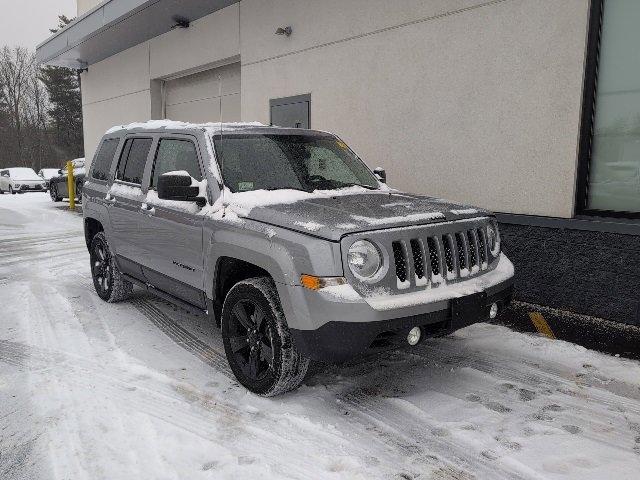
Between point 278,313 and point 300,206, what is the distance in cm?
76

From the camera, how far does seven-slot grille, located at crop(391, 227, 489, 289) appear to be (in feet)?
10.7

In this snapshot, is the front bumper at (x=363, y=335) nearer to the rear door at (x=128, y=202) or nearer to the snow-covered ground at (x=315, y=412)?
the snow-covered ground at (x=315, y=412)

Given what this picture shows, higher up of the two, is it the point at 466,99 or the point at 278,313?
the point at 466,99

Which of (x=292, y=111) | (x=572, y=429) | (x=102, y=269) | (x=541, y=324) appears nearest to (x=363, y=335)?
(x=572, y=429)

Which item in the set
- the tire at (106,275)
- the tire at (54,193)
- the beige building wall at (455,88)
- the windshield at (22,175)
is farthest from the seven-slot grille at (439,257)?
the windshield at (22,175)

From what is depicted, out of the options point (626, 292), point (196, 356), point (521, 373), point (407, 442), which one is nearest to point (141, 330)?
point (196, 356)

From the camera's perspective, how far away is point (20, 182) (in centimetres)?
2528

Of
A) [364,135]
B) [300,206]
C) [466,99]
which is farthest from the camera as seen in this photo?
[364,135]

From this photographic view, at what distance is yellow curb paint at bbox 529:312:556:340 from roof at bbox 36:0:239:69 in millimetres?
8298

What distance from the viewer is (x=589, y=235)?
5.40m

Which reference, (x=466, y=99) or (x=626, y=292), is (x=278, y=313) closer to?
(x=626, y=292)

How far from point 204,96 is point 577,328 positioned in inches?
388

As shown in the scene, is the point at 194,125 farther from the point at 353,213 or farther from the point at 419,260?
the point at 419,260

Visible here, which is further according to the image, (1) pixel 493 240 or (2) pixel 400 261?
(1) pixel 493 240
